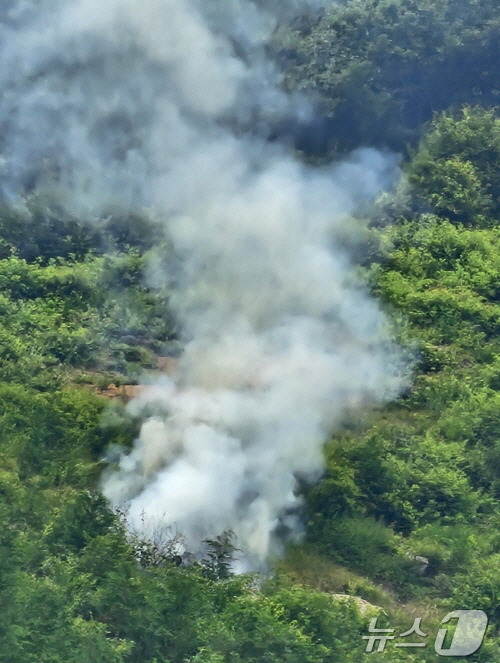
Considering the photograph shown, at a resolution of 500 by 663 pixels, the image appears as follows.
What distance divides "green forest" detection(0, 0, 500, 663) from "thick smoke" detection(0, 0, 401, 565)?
18.7 inches

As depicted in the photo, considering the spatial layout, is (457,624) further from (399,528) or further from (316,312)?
(316,312)

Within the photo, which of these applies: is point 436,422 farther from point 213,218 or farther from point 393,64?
point 393,64

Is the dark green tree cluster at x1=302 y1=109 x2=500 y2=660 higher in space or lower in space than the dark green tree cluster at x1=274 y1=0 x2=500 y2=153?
lower

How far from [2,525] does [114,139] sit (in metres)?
6.47

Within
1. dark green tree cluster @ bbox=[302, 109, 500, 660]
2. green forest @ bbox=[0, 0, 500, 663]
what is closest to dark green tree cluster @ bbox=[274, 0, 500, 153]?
green forest @ bbox=[0, 0, 500, 663]

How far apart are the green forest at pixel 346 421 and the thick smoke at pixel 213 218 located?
48cm

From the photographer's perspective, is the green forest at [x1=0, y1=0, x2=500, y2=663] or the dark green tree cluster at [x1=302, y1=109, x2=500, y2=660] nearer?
the green forest at [x1=0, y1=0, x2=500, y2=663]

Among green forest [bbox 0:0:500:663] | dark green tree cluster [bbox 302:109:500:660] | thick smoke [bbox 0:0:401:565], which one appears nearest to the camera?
green forest [bbox 0:0:500:663]

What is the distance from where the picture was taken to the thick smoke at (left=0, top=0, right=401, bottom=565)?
594 inches

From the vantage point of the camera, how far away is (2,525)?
14.6 metres

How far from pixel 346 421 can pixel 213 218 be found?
128 inches

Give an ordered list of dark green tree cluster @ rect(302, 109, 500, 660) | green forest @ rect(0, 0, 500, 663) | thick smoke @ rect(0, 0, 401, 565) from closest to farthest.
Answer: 1. green forest @ rect(0, 0, 500, 663)
2. thick smoke @ rect(0, 0, 401, 565)
3. dark green tree cluster @ rect(302, 109, 500, 660)

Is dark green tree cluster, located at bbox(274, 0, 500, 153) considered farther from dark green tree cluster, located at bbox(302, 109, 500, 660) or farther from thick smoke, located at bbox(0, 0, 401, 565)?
thick smoke, located at bbox(0, 0, 401, 565)

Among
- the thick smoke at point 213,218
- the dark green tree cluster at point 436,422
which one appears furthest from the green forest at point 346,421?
the thick smoke at point 213,218
